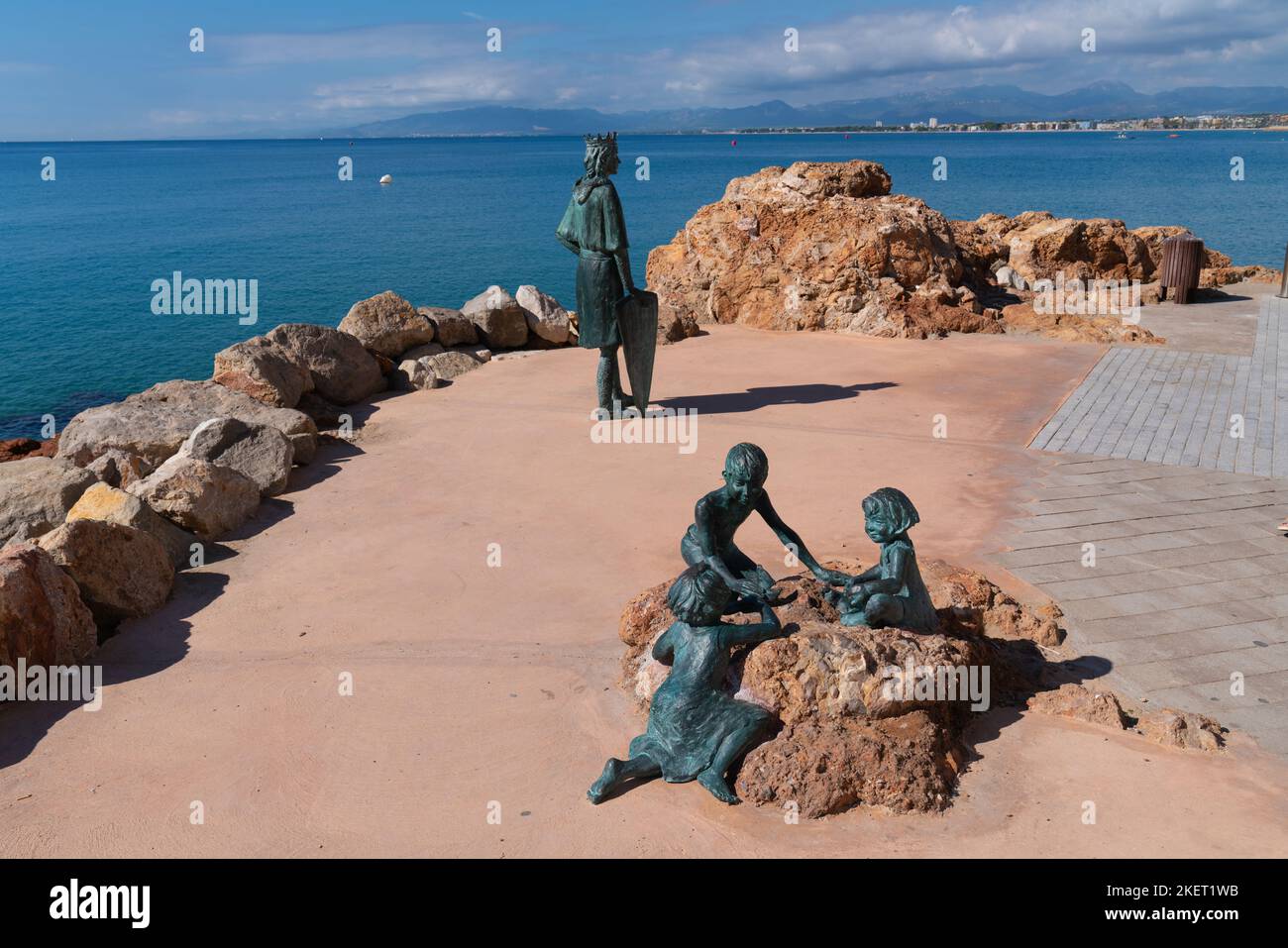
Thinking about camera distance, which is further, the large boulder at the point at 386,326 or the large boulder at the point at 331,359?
the large boulder at the point at 386,326

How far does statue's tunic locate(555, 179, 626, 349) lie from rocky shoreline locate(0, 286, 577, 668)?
3060mm

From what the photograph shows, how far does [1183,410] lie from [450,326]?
9.58m

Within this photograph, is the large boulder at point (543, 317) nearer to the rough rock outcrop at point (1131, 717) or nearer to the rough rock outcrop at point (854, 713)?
the rough rock outcrop at point (854, 713)

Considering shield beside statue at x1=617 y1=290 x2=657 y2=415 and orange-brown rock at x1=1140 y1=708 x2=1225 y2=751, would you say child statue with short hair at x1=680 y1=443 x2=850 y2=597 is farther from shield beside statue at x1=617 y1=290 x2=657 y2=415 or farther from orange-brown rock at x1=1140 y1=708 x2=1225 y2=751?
shield beside statue at x1=617 y1=290 x2=657 y2=415

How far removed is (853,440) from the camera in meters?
10.4

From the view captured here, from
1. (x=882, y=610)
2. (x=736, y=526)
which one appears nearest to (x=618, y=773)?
(x=736, y=526)

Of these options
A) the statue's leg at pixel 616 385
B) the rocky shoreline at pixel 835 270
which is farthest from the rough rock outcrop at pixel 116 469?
the rocky shoreline at pixel 835 270

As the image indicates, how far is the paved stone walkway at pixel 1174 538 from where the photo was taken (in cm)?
597

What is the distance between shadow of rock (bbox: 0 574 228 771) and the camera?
556cm

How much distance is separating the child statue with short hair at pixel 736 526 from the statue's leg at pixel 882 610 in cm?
31

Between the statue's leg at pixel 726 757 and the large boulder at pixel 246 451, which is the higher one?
the large boulder at pixel 246 451

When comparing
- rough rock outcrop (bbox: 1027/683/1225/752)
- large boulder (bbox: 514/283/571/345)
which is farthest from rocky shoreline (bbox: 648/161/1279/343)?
rough rock outcrop (bbox: 1027/683/1225/752)

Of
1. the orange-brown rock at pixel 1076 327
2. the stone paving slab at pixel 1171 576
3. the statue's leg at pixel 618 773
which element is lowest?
the statue's leg at pixel 618 773

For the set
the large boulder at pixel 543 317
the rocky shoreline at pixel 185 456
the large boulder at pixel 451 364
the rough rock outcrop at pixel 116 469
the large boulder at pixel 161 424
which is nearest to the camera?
the rocky shoreline at pixel 185 456
